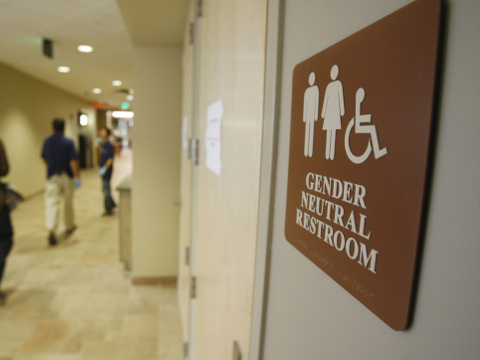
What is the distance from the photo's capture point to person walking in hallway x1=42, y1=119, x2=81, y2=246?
416 centimetres

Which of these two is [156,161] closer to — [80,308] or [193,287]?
[80,308]

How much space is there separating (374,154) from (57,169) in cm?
476

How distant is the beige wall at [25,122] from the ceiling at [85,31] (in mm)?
397

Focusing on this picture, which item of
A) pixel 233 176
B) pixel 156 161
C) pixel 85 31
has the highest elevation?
pixel 85 31

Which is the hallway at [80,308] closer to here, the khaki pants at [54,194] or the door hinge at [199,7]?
the khaki pants at [54,194]

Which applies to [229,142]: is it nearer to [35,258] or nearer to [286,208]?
[286,208]

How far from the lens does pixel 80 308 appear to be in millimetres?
2967

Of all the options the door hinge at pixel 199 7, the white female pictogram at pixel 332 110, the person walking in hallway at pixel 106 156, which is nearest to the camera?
the white female pictogram at pixel 332 110

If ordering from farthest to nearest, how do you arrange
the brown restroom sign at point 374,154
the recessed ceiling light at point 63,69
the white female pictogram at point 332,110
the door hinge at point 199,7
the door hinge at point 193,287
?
the recessed ceiling light at point 63,69 → the door hinge at point 193,287 → the door hinge at point 199,7 → the white female pictogram at point 332,110 → the brown restroom sign at point 374,154

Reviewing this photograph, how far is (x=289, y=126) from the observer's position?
523mm

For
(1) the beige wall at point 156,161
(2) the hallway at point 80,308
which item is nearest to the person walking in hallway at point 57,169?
(2) the hallway at point 80,308

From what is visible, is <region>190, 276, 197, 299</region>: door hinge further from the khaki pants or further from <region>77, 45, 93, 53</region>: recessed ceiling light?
<region>77, 45, 93, 53</region>: recessed ceiling light

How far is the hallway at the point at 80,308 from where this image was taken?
2.44 metres

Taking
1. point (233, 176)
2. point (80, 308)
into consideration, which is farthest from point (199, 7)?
point (80, 308)
